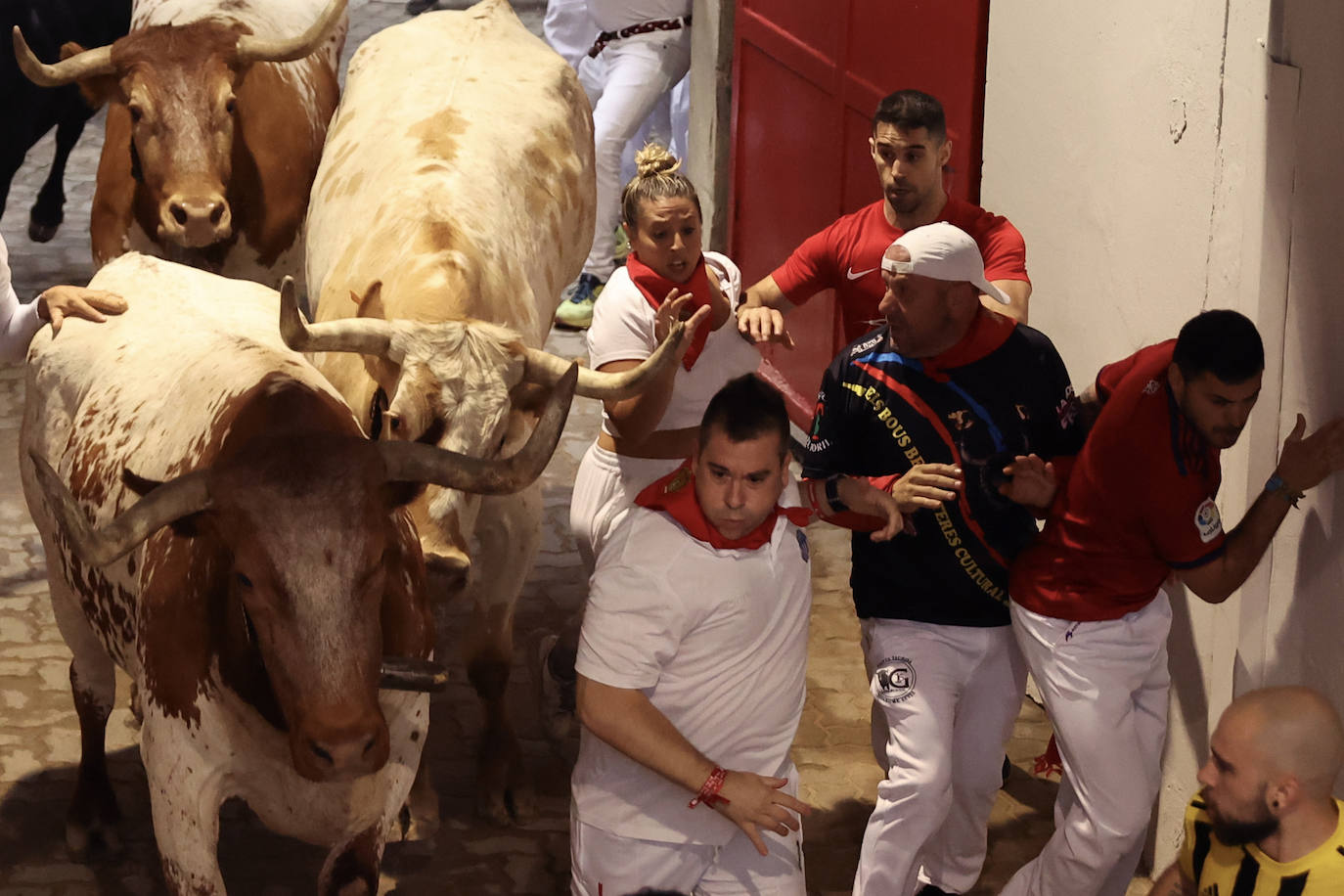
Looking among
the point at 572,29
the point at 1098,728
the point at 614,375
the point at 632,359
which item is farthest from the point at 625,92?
the point at 1098,728

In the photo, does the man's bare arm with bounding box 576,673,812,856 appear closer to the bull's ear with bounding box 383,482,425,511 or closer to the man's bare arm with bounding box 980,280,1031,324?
the bull's ear with bounding box 383,482,425,511

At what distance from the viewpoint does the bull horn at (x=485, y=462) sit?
381cm

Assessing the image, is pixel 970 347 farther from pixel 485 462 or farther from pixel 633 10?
pixel 633 10

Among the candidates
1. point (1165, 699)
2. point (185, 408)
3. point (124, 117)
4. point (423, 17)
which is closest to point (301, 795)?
point (185, 408)

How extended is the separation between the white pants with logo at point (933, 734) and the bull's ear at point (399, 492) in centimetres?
126

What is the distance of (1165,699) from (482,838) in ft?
7.00

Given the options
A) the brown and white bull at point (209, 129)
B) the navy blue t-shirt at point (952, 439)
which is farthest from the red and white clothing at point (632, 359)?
the brown and white bull at point (209, 129)

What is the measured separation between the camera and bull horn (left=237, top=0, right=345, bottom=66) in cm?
666

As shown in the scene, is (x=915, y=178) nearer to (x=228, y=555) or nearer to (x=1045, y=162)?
(x=1045, y=162)

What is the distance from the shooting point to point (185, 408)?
4285 mm

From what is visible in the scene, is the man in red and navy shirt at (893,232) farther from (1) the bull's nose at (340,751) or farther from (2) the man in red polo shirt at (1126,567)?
(1) the bull's nose at (340,751)

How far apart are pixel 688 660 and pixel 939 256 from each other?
1.16 metres

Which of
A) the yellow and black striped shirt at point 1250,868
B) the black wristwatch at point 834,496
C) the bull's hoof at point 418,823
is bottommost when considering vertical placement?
the bull's hoof at point 418,823

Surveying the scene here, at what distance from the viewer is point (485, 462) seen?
3883 millimetres
